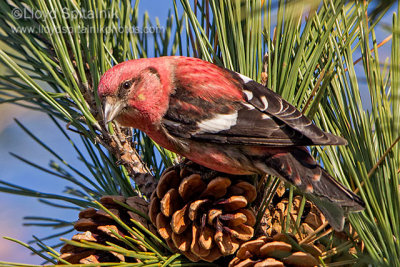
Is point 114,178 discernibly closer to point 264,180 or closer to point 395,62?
point 264,180

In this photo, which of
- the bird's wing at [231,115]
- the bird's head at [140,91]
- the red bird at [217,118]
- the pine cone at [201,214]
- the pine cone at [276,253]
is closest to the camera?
the pine cone at [276,253]

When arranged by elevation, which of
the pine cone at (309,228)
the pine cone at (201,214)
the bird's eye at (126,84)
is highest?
the bird's eye at (126,84)

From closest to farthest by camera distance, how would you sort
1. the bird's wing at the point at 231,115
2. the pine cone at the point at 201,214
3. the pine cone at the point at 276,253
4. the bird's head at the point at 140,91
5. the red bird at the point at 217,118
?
the pine cone at the point at 276,253 → the pine cone at the point at 201,214 → the red bird at the point at 217,118 → the bird's wing at the point at 231,115 → the bird's head at the point at 140,91

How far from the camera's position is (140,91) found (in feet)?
5.97

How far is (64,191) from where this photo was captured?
5.49 feet

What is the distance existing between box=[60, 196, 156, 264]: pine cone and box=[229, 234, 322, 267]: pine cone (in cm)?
26

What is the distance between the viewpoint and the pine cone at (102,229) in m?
1.18

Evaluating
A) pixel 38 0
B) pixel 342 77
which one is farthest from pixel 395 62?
pixel 38 0

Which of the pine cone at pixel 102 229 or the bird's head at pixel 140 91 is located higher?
the bird's head at pixel 140 91

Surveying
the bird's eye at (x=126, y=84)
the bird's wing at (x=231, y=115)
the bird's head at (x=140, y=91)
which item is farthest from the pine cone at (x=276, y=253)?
the bird's eye at (x=126, y=84)

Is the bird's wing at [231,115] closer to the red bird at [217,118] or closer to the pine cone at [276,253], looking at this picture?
the red bird at [217,118]

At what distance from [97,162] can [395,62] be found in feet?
3.35

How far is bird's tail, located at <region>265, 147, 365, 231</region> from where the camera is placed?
1.10 m

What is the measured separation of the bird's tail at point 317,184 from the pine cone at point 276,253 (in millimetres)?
91
